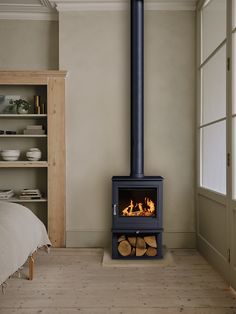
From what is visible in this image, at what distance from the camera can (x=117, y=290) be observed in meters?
2.90

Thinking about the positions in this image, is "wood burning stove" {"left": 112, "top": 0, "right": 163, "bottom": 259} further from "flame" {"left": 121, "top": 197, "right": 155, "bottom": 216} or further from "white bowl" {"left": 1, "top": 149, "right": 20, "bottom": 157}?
"white bowl" {"left": 1, "top": 149, "right": 20, "bottom": 157}

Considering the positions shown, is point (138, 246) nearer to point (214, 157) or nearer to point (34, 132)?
point (214, 157)

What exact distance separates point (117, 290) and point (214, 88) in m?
2.18

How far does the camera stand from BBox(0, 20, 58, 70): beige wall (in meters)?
4.50

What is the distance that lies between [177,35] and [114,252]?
2665 mm

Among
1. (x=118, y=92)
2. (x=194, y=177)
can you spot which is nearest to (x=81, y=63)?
(x=118, y=92)

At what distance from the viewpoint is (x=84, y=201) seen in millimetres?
4305

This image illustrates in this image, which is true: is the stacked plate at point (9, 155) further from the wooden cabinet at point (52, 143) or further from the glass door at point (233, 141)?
the glass door at point (233, 141)

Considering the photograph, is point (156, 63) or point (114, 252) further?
point (156, 63)

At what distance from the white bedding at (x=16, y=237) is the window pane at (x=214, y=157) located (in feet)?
5.72

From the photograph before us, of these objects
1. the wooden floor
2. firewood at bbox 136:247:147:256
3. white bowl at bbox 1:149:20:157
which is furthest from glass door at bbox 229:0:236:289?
white bowl at bbox 1:149:20:157

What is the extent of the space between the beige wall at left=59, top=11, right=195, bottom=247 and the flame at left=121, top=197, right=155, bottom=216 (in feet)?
1.51

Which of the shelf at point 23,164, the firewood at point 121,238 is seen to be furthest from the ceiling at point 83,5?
the firewood at point 121,238

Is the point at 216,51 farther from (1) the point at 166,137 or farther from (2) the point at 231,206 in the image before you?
(2) the point at 231,206
